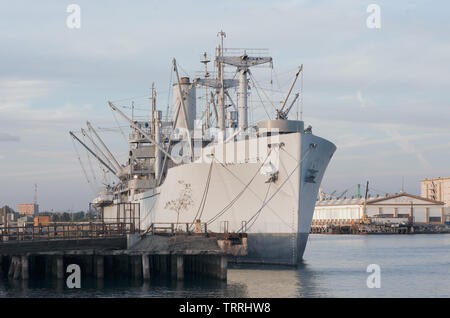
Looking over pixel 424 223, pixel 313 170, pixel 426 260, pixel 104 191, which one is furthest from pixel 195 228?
pixel 424 223

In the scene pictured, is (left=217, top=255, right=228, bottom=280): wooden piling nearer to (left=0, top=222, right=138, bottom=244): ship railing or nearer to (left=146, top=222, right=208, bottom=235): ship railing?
(left=146, top=222, right=208, bottom=235): ship railing

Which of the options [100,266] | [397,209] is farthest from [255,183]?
[397,209]

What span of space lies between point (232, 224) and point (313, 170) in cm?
661

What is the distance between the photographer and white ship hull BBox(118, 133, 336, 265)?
45.0m

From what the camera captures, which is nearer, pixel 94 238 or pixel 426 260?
pixel 94 238

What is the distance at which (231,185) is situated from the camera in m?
46.7

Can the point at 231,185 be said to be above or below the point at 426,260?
above

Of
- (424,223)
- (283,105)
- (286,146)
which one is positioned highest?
(283,105)

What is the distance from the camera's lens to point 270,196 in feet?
149

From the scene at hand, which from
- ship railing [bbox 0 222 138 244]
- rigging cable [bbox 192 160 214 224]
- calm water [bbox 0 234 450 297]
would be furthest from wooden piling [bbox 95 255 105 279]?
rigging cable [bbox 192 160 214 224]

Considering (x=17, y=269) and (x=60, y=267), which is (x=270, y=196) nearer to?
(x=60, y=267)

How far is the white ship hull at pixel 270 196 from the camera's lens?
148 feet
